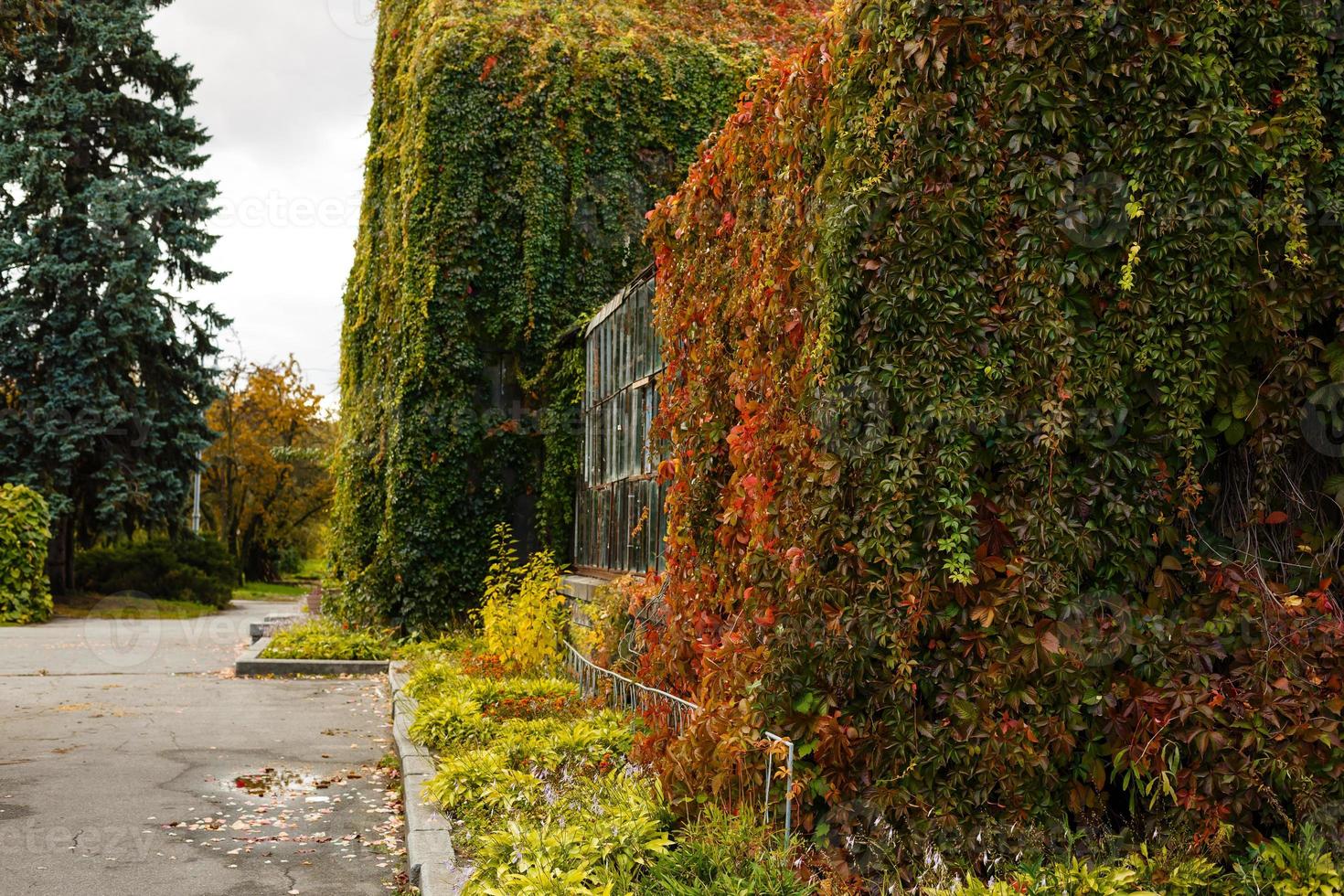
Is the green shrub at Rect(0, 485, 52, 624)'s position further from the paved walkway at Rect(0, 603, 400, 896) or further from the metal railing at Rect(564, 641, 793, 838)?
the metal railing at Rect(564, 641, 793, 838)

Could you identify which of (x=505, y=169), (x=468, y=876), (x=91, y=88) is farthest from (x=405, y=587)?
(x=91, y=88)

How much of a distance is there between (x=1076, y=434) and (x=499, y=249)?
13.3 meters

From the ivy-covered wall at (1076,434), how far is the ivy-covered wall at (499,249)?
1212cm

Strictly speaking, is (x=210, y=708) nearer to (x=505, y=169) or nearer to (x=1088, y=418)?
(x=505, y=169)

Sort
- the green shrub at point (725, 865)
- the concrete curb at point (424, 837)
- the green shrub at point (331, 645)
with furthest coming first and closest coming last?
the green shrub at point (331, 645), the concrete curb at point (424, 837), the green shrub at point (725, 865)

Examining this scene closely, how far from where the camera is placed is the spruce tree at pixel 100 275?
26.6 metres

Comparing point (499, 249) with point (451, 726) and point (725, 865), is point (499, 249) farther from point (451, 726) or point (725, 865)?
point (725, 865)

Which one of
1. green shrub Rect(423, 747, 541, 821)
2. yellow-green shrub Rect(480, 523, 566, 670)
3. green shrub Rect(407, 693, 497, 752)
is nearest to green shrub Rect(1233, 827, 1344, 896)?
green shrub Rect(423, 747, 541, 821)

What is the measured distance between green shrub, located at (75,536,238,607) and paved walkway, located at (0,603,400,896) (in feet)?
50.3

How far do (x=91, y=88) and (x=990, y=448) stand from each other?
A: 30411 millimetres

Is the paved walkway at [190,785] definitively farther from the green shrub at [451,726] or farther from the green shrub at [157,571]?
the green shrub at [157,571]

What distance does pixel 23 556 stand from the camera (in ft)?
76.8

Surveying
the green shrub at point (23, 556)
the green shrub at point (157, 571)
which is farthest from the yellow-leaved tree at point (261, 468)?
the green shrub at point (23, 556)

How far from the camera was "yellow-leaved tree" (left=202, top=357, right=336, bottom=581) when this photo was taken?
42188 millimetres
